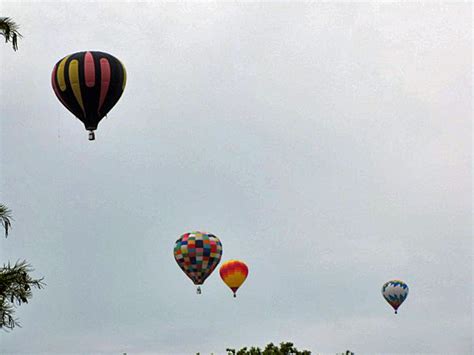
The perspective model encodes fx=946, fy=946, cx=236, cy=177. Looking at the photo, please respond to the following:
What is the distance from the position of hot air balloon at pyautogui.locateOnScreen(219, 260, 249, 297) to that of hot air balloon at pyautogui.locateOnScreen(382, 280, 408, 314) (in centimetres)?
2129

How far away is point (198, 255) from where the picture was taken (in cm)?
7781

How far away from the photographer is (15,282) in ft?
60.3

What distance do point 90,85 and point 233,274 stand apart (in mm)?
40908

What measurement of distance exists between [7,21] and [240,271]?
2824 inches

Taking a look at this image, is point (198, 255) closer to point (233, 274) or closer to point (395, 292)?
point (233, 274)

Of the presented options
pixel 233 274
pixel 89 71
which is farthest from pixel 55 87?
pixel 233 274

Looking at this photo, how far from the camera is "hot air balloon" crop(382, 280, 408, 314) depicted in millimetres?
104312

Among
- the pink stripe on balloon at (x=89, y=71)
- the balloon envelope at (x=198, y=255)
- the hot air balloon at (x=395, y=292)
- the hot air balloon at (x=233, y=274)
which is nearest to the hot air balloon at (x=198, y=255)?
the balloon envelope at (x=198, y=255)

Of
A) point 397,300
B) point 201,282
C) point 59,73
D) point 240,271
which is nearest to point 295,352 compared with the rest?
point 59,73

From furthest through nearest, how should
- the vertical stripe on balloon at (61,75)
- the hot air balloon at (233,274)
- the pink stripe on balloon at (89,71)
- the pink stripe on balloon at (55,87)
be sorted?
the hot air balloon at (233,274)
the pink stripe on balloon at (55,87)
the vertical stripe on balloon at (61,75)
the pink stripe on balloon at (89,71)

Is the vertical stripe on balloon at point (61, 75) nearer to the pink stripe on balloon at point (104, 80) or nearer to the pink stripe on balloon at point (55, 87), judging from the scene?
the pink stripe on balloon at point (55, 87)

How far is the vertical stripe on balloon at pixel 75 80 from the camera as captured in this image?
Answer: 53.0 meters

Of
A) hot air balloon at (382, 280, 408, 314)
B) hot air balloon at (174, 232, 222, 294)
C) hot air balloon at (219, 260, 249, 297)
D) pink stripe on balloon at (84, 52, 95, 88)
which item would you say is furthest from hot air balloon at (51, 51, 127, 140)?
hot air balloon at (382, 280, 408, 314)

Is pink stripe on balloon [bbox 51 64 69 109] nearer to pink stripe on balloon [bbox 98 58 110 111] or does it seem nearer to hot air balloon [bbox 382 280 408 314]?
Result: pink stripe on balloon [bbox 98 58 110 111]
